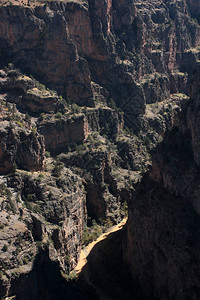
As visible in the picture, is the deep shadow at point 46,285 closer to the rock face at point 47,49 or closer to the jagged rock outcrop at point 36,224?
the jagged rock outcrop at point 36,224

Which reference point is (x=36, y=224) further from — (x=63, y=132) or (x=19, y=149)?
(x=63, y=132)

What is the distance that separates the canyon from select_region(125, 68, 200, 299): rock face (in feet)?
0.77

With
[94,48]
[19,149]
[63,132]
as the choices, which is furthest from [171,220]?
[94,48]

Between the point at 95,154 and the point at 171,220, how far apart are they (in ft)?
190

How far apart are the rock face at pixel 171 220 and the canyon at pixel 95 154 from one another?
0.23m

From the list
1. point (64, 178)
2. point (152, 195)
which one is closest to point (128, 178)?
point (64, 178)

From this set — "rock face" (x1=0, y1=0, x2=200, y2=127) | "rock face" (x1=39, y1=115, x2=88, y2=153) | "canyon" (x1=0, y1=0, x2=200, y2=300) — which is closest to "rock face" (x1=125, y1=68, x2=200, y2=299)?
"canyon" (x1=0, y1=0, x2=200, y2=300)

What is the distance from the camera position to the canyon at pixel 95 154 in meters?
78.7

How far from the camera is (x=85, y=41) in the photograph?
158m

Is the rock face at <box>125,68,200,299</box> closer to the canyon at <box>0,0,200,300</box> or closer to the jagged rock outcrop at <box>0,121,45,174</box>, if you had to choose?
the canyon at <box>0,0,200,300</box>

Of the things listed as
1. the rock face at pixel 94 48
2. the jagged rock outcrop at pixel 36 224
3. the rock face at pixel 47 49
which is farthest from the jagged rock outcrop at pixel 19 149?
the rock face at pixel 94 48

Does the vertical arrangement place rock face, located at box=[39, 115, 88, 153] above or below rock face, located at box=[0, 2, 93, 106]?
below

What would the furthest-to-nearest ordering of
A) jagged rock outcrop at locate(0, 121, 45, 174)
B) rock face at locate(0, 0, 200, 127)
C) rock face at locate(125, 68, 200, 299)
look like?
rock face at locate(0, 0, 200, 127)
jagged rock outcrop at locate(0, 121, 45, 174)
rock face at locate(125, 68, 200, 299)

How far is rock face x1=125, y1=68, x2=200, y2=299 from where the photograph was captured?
74062 millimetres
